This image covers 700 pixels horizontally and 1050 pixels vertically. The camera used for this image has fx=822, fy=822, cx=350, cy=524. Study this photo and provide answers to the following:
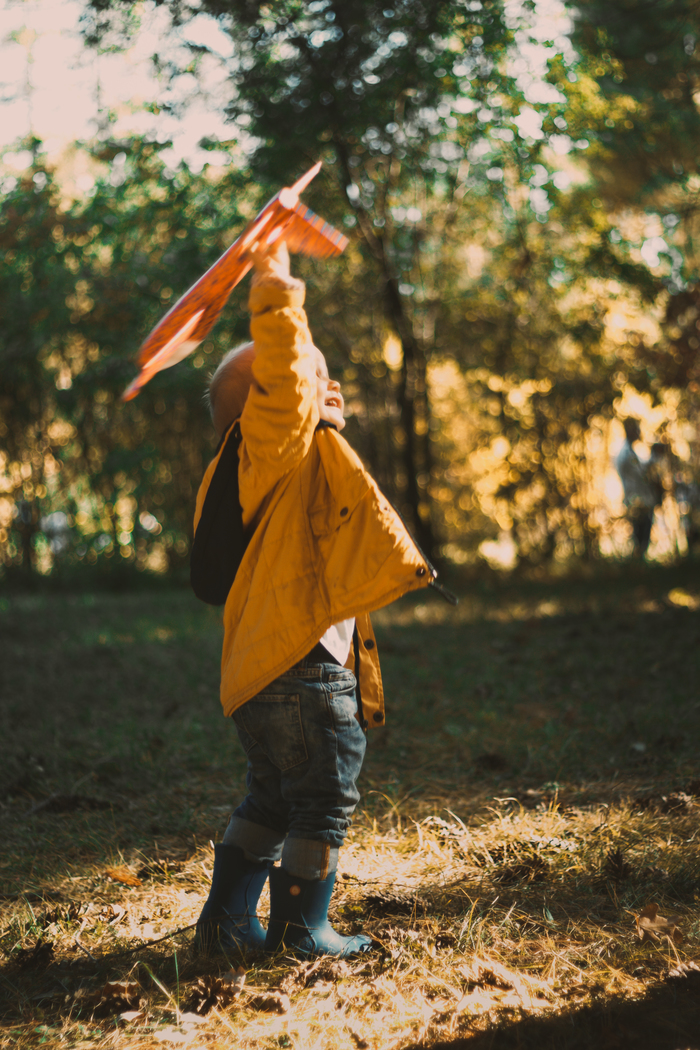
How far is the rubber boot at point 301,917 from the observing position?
180 cm

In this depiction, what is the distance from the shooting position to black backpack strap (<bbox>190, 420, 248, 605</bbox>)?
73.4 inches

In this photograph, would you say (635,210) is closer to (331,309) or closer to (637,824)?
(331,309)

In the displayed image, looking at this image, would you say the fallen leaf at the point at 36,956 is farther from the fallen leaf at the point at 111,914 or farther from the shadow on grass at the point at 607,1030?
the shadow on grass at the point at 607,1030

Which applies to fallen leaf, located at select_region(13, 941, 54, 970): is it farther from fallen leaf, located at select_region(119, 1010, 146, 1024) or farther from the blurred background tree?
the blurred background tree

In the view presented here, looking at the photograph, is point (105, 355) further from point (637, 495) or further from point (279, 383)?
point (279, 383)

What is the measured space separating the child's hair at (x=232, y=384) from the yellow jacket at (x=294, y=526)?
15cm

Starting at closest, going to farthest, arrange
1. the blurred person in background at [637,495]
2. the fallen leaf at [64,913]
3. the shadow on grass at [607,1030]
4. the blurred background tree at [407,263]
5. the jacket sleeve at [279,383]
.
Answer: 1. the shadow on grass at [607,1030]
2. the jacket sleeve at [279,383]
3. the fallen leaf at [64,913]
4. the blurred background tree at [407,263]
5. the blurred person in background at [637,495]

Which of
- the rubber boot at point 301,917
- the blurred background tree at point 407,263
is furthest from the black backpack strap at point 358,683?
the blurred background tree at point 407,263

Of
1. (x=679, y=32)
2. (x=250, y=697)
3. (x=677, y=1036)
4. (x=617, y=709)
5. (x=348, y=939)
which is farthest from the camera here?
(x=679, y=32)

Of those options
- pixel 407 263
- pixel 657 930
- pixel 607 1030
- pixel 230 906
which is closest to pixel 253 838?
pixel 230 906

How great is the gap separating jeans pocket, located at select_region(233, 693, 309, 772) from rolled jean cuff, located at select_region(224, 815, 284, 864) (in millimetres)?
235

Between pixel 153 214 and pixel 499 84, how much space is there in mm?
3009

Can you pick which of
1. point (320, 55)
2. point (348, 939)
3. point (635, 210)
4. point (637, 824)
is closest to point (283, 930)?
point (348, 939)

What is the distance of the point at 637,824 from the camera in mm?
2451
